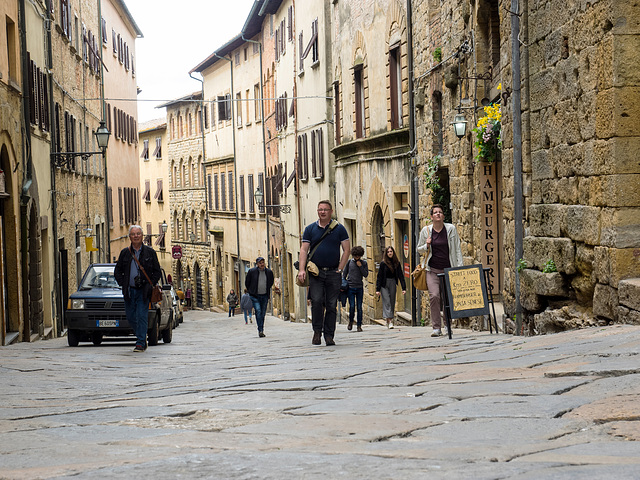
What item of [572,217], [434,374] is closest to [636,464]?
[434,374]

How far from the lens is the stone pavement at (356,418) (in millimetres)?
4094

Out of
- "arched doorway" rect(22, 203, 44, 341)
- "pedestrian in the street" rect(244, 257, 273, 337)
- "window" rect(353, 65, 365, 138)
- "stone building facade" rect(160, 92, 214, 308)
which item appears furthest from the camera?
"stone building facade" rect(160, 92, 214, 308)

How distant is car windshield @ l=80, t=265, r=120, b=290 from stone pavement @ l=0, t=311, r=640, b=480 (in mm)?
6735

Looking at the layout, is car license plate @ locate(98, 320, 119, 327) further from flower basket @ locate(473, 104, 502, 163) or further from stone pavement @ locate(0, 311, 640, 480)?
flower basket @ locate(473, 104, 502, 163)

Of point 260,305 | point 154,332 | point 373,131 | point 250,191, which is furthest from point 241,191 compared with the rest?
point 154,332

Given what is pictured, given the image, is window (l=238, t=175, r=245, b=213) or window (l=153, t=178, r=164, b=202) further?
window (l=153, t=178, r=164, b=202)

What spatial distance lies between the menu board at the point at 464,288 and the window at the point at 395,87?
10.9 meters

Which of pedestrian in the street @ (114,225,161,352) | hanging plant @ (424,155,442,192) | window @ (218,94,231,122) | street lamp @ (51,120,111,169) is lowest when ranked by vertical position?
pedestrian in the street @ (114,225,161,352)

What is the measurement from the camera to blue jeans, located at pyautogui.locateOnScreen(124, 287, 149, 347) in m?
12.9

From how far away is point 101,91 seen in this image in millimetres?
37844

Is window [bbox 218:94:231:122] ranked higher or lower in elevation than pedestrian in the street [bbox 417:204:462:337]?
higher

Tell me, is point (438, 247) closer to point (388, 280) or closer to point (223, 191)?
point (388, 280)

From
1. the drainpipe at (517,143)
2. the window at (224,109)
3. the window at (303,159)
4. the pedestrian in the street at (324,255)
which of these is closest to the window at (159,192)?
the window at (224,109)

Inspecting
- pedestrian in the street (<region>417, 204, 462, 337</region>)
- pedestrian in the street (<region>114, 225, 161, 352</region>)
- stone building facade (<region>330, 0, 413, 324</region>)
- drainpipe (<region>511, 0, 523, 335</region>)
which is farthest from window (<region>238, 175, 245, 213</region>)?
drainpipe (<region>511, 0, 523, 335</region>)
